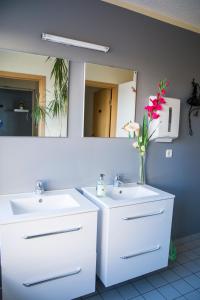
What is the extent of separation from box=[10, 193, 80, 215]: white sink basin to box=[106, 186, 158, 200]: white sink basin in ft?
1.25

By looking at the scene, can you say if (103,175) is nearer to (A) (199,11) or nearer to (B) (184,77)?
(B) (184,77)

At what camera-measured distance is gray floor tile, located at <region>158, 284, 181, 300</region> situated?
5.74 ft

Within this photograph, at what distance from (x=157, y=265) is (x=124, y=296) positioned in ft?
1.26

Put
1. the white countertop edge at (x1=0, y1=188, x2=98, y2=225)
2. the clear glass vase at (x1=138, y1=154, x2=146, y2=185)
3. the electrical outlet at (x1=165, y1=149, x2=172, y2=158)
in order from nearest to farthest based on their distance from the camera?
the white countertop edge at (x1=0, y1=188, x2=98, y2=225), the clear glass vase at (x1=138, y1=154, x2=146, y2=185), the electrical outlet at (x1=165, y1=149, x2=172, y2=158)

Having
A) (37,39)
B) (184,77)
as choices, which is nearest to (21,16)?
(37,39)

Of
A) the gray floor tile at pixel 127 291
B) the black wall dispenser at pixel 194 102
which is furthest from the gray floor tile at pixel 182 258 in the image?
the black wall dispenser at pixel 194 102

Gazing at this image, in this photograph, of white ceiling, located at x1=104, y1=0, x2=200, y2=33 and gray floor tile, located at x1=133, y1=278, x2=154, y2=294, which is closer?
gray floor tile, located at x1=133, y1=278, x2=154, y2=294

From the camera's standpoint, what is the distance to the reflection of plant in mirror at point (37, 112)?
174 cm

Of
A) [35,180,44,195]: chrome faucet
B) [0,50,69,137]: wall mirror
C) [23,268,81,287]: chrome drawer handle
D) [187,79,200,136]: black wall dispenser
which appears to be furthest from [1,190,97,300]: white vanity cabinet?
[187,79,200,136]: black wall dispenser

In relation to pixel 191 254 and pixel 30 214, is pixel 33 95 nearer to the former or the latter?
pixel 30 214

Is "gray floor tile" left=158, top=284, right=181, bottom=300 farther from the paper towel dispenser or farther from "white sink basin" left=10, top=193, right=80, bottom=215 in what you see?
the paper towel dispenser

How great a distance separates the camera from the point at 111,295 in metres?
1.73

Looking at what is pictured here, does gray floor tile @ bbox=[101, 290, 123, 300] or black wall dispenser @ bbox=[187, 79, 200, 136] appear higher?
Result: black wall dispenser @ bbox=[187, 79, 200, 136]

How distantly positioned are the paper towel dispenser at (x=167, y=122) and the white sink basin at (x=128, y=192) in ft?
1.77
